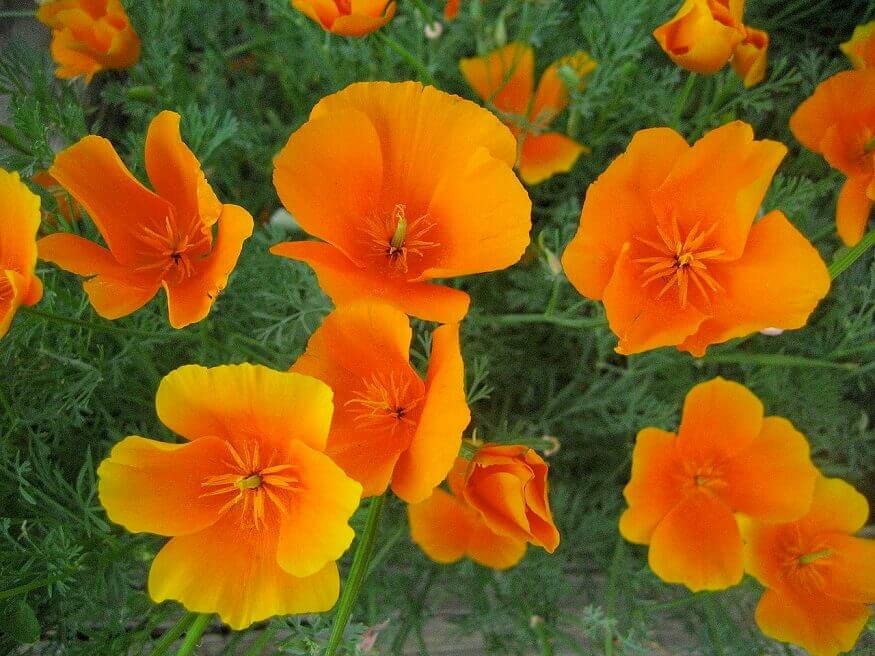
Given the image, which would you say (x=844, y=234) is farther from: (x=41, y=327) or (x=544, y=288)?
(x=41, y=327)

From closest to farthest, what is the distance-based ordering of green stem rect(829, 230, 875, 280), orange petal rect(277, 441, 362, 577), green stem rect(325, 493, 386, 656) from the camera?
orange petal rect(277, 441, 362, 577), green stem rect(325, 493, 386, 656), green stem rect(829, 230, 875, 280)

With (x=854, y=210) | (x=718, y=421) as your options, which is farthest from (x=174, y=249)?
(x=854, y=210)

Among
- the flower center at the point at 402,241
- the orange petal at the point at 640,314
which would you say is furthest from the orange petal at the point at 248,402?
the orange petal at the point at 640,314

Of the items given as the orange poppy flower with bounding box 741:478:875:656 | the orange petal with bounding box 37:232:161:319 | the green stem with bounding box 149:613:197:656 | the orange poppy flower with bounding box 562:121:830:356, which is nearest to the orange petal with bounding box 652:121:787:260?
the orange poppy flower with bounding box 562:121:830:356

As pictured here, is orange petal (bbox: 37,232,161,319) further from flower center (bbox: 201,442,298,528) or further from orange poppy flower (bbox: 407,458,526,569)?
orange poppy flower (bbox: 407,458,526,569)

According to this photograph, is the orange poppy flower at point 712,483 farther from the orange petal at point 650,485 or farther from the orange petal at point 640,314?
the orange petal at point 640,314

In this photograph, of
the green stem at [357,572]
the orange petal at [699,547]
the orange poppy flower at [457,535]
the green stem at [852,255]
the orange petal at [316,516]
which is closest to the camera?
the orange petal at [316,516]

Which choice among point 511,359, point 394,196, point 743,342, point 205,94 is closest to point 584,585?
point 511,359
